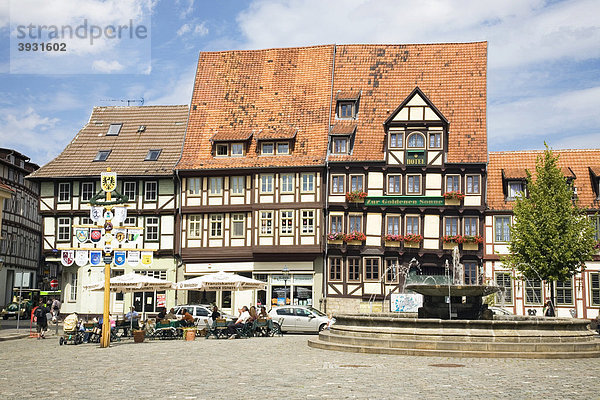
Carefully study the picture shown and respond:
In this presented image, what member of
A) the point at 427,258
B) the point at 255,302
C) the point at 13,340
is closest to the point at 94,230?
the point at 13,340

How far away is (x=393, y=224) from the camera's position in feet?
137

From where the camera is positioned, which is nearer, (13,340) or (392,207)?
(13,340)

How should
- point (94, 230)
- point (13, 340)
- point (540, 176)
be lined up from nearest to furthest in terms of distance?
point (94, 230), point (13, 340), point (540, 176)

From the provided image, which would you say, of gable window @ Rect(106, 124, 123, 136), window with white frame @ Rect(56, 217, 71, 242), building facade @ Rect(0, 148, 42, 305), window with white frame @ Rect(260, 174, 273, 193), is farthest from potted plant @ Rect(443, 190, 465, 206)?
building facade @ Rect(0, 148, 42, 305)

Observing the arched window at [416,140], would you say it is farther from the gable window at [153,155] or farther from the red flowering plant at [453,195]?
the gable window at [153,155]

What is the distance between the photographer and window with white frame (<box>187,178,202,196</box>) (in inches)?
1721

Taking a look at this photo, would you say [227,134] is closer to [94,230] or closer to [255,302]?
[255,302]

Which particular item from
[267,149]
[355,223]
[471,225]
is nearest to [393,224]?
[355,223]

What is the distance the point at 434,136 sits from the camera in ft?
137

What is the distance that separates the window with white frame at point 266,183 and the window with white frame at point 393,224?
22.0 feet

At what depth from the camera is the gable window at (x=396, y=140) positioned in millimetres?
42031

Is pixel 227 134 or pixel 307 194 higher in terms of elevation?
pixel 227 134

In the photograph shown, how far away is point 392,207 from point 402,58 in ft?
32.8

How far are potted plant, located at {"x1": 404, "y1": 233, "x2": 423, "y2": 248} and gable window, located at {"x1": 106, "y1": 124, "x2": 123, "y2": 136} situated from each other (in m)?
19.3
